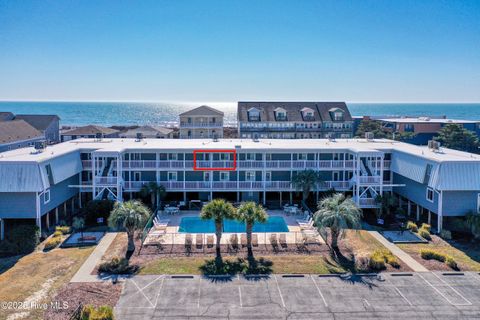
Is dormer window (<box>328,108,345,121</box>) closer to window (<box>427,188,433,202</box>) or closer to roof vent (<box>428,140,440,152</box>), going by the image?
roof vent (<box>428,140,440,152</box>)

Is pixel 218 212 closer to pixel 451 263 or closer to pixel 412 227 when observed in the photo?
pixel 451 263

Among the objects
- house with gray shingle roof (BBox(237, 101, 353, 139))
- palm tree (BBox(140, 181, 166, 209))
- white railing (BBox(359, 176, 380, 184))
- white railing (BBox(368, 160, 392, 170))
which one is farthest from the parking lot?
house with gray shingle roof (BBox(237, 101, 353, 139))

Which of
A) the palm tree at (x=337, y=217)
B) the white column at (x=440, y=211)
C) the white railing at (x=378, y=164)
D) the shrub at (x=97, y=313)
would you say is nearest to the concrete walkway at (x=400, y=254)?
the palm tree at (x=337, y=217)

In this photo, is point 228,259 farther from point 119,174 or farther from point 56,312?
point 119,174

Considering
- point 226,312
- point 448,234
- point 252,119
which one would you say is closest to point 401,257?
point 448,234

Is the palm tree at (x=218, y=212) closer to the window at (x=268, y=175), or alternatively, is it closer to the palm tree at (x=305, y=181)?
the palm tree at (x=305, y=181)
